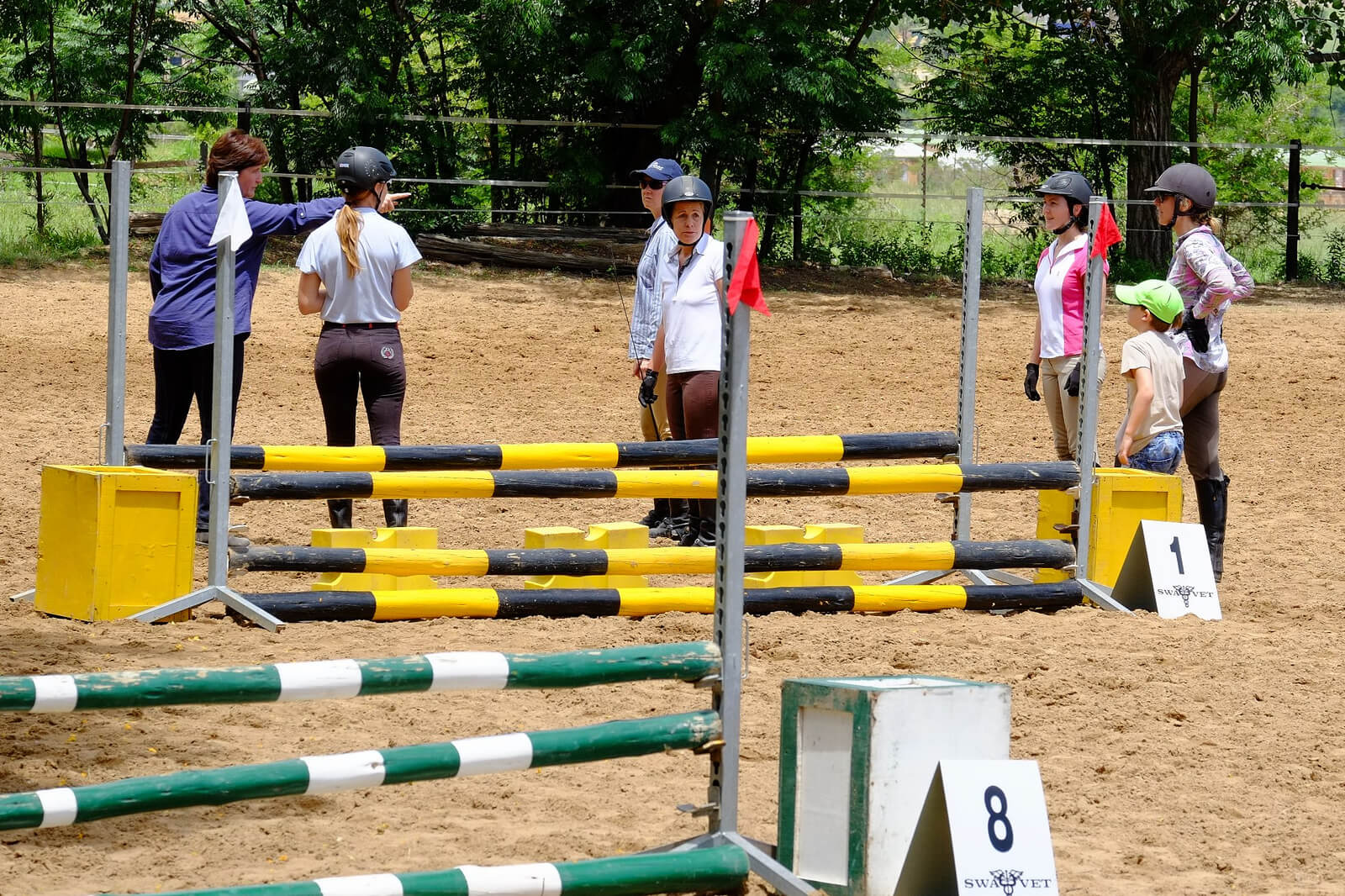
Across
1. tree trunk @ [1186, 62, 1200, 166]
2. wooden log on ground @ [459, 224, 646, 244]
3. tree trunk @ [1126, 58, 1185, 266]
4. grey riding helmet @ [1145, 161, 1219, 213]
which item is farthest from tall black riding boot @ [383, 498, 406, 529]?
tree trunk @ [1186, 62, 1200, 166]

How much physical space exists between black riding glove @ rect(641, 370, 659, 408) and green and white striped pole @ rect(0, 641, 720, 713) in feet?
13.9

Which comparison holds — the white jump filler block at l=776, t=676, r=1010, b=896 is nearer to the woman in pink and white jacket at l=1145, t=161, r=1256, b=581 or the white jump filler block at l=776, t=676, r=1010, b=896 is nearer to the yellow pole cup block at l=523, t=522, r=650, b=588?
the yellow pole cup block at l=523, t=522, r=650, b=588

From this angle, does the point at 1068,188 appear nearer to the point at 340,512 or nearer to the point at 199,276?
the point at 340,512

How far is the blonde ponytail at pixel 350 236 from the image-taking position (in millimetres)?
6445

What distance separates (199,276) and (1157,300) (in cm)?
404

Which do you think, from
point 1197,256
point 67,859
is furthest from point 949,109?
point 67,859

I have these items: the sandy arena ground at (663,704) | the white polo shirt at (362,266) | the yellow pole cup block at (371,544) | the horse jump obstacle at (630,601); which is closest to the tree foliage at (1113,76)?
the sandy arena ground at (663,704)

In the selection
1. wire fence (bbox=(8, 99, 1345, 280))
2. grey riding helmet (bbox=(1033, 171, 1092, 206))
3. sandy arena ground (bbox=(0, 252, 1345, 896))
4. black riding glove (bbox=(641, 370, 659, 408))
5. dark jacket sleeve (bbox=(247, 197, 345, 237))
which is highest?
wire fence (bbox=(8, 99, 1345, 280))

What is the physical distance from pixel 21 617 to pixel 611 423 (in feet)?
18.5

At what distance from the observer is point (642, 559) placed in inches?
251

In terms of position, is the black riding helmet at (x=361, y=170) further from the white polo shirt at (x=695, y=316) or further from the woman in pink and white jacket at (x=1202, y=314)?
the woman in pink and white jacket at (x=1202, y=314)

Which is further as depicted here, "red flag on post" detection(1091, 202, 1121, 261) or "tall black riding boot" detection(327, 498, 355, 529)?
"tall black riding boot" detection(327, 498, 355, 529)

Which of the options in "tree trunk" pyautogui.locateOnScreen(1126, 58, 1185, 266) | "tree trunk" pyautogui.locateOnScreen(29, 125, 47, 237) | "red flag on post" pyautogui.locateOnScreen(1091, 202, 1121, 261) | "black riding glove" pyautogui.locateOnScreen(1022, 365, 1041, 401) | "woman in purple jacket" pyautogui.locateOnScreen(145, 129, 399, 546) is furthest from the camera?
"tree trunk" pyautogui.locateOnScreen(1126, 58, 1185, 266)

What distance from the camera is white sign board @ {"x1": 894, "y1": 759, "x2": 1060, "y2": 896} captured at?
3.40 metres
